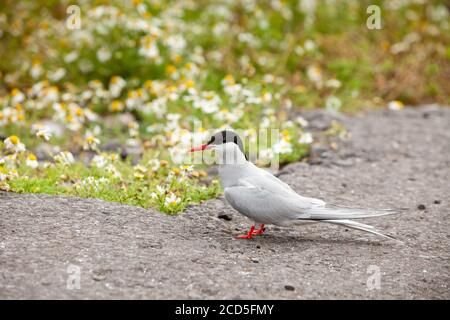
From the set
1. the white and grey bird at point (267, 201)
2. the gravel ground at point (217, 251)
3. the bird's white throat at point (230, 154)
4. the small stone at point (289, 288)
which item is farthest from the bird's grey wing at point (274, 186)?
the small stone at point (289, 288)

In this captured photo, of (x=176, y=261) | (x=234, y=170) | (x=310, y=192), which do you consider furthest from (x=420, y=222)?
(x=176, y=261)

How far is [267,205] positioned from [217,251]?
410mm

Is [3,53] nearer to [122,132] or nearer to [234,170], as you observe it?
[122,132]

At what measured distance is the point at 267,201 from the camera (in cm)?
377

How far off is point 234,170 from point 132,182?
959 mm

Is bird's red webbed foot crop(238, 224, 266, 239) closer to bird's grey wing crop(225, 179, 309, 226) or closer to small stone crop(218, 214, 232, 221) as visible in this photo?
bird's grey wing crop(225, 179, 309, 226)

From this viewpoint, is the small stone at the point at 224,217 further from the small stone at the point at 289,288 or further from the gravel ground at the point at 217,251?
the small stone at the point at 289,288

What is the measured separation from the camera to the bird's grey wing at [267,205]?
3.75m

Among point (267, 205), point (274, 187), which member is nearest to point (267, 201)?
point (267, 205)

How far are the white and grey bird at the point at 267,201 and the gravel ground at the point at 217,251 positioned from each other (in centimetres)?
18

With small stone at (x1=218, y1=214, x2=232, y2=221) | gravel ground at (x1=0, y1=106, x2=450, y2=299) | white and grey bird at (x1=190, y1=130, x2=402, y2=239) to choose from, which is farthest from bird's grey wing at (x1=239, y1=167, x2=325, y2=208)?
small stone at (x1=218, y1=214, x2=232, y2=221)

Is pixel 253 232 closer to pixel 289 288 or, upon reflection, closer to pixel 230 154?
pixel 230 154

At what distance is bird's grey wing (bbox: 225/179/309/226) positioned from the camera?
3.75 meters

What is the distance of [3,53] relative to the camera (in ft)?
24.6
